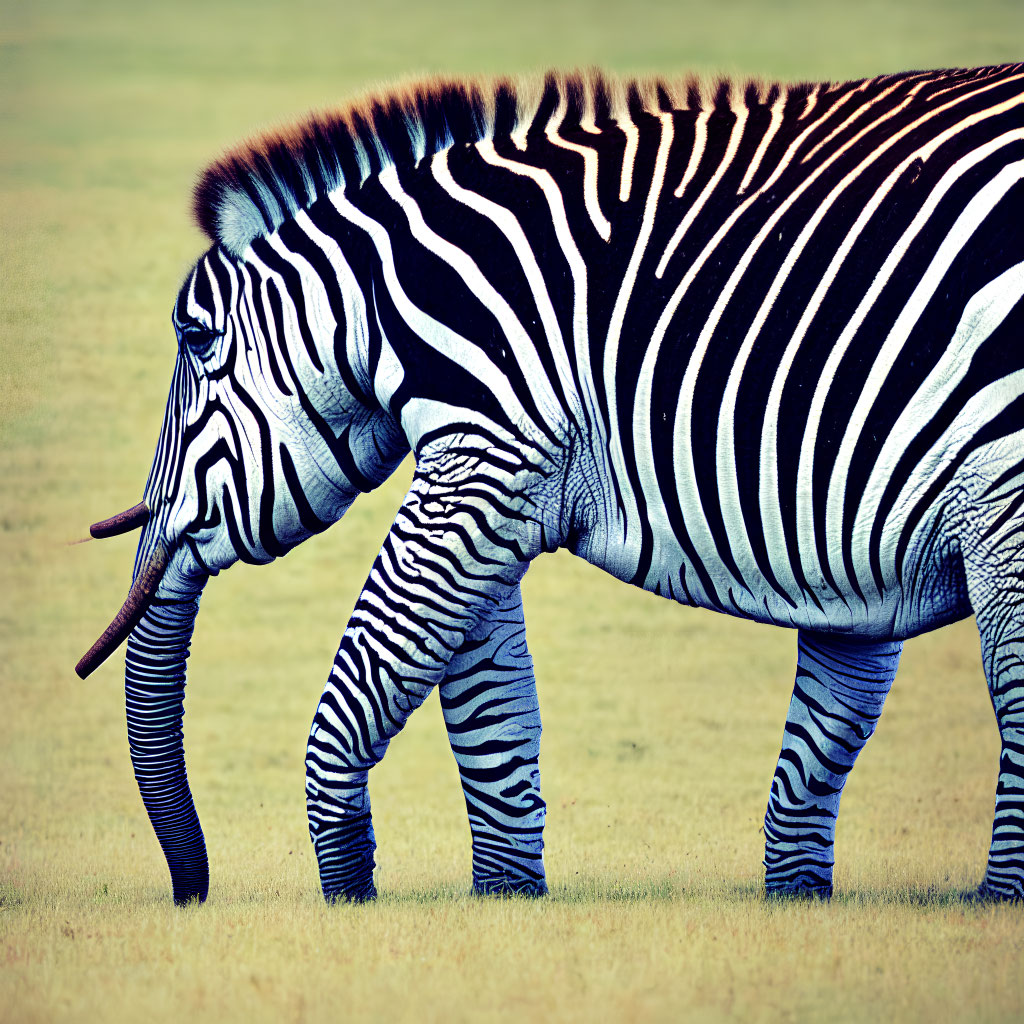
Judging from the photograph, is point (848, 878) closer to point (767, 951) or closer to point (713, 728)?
point (767, 951)

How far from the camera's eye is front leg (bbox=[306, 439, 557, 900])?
6.35 m

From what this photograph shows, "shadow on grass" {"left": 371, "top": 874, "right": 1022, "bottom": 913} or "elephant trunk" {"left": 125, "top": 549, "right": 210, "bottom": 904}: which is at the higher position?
"elephant trunk" {"left": 125, "top": 549, "right": 210, "bottom": 904}

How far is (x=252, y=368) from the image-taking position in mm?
7000

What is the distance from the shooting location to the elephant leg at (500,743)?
7.23 m

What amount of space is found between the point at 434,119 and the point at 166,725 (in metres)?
3.51

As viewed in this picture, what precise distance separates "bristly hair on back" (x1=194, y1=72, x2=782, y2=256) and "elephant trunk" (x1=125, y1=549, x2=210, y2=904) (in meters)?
2.03

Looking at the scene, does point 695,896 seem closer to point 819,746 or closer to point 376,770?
point 819,746

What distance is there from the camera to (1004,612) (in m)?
5.67

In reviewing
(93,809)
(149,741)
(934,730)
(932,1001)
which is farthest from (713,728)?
(932,1001)

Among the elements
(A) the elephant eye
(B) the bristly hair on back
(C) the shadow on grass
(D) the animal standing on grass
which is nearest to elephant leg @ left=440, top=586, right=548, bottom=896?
(D) the animal standing on grass

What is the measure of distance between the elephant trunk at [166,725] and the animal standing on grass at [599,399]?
17 mm

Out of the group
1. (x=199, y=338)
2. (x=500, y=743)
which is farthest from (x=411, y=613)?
(x=199, y=338)

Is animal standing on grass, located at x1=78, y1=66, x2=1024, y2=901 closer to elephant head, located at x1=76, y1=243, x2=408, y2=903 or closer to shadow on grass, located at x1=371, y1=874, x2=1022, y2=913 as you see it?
elephant head, located at x1=76, y1=243, x2=408, y2=903

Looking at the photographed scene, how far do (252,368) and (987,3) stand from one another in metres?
32.8
